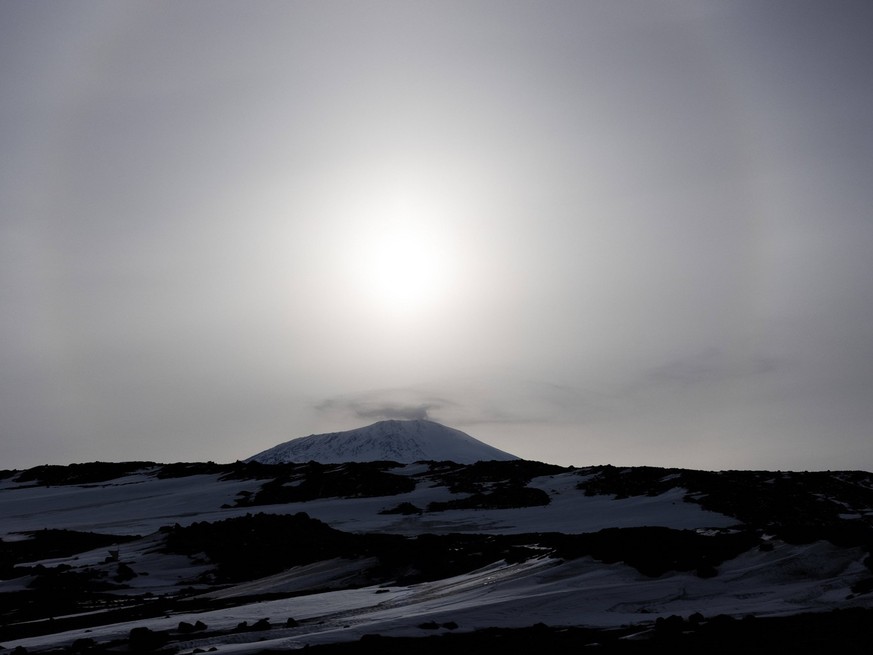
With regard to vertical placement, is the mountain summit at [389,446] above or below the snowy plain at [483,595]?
above

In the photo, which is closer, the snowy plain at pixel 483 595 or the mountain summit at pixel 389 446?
the snowy plain at pixel 483 595

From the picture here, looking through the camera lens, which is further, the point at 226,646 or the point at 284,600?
the point at 284,600

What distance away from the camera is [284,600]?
22750 millimetres

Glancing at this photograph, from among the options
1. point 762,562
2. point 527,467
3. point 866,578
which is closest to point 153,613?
point 762,562

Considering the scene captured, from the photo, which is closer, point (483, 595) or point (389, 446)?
point (483, 595)

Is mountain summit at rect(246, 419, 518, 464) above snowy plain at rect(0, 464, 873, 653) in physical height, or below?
above

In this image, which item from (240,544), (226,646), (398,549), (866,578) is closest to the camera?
(226,646)

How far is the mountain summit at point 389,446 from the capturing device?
120m

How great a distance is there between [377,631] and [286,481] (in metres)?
47.4

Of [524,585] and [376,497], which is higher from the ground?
[376,497]

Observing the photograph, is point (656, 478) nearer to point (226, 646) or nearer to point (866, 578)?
point (866, 578)

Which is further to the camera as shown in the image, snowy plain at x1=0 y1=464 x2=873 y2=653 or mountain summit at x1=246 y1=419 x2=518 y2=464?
mountain summit at x1=246 y1=419 x2=518 y2=464

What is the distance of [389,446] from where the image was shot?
12506cm

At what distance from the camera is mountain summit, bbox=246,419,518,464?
395 ft
